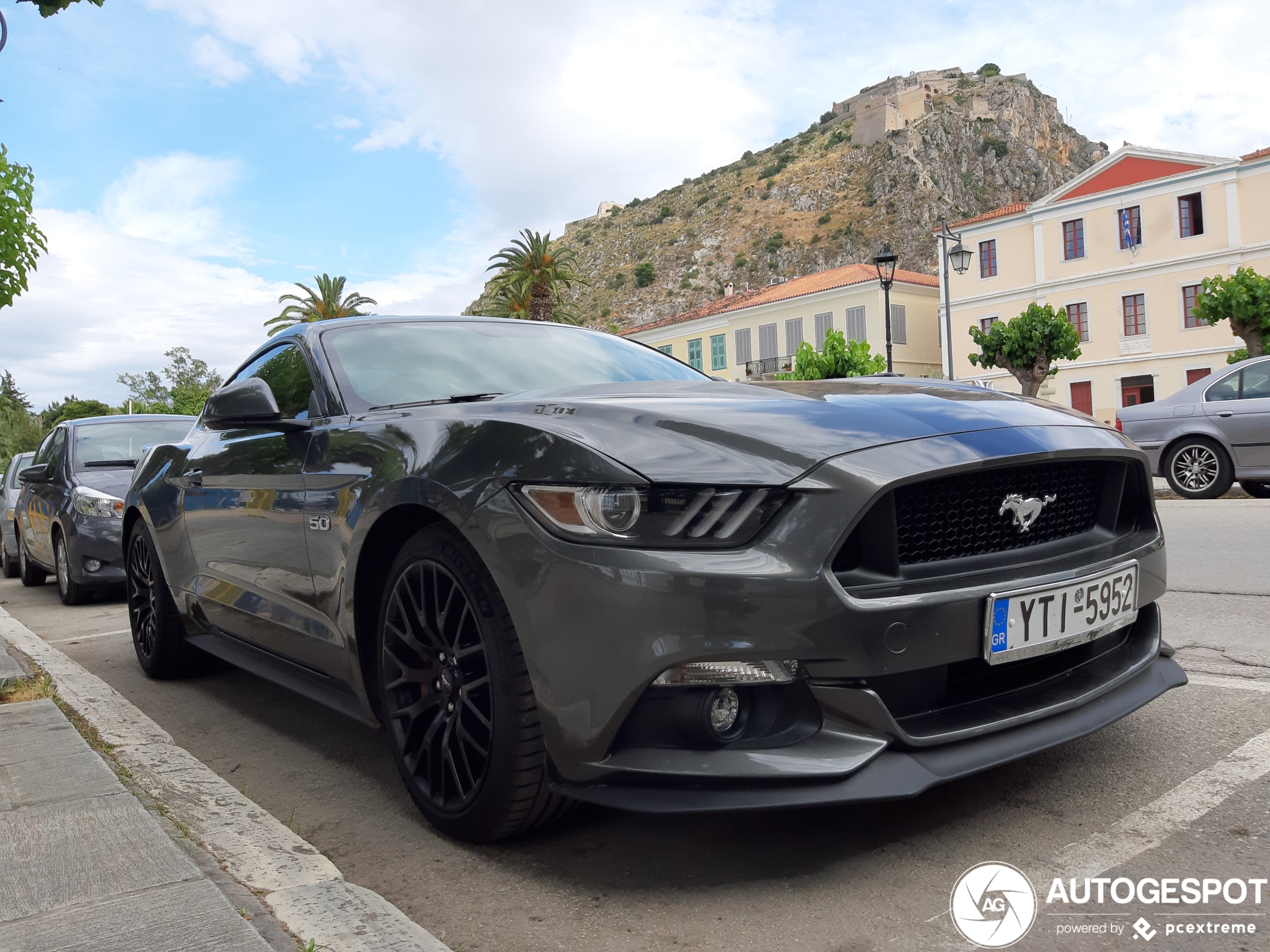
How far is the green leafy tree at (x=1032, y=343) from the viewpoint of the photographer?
3409 centimetres

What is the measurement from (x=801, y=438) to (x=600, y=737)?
2.48ft

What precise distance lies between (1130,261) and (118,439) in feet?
125

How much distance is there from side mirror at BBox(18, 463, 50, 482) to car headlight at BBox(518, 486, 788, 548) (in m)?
7.62

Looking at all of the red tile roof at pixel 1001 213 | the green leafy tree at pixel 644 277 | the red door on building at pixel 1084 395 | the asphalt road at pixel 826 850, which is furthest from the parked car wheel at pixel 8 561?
the green leafy tree at pixel 644 277

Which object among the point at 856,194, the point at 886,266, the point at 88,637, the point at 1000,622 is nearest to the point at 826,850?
the point at 1000,622

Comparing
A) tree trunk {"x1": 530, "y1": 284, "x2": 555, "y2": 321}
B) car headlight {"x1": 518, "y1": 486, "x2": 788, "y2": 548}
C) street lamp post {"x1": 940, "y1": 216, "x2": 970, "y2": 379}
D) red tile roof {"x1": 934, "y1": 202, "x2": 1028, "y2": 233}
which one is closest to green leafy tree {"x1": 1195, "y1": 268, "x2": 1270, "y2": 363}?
street lamp post {"x1": 940, "y1": 216, "x2": 970, "y2": 379}

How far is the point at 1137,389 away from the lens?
38.4 metres

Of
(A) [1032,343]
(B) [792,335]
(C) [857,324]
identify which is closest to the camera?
(A) [1032,343]

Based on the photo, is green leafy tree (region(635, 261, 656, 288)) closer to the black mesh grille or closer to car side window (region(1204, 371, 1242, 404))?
car side window (region(1204, 371, 1242, 404))

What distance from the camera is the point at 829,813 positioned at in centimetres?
252

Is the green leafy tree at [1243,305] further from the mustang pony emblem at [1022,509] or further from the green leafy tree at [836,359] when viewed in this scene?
the mustang pony emblem at [1022,509]

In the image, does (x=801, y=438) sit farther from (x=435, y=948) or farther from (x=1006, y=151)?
(x=1006, y=151)

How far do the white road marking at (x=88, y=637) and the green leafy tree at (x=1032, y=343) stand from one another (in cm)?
3276

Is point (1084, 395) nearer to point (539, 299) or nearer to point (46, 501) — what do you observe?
point (539, 299)
